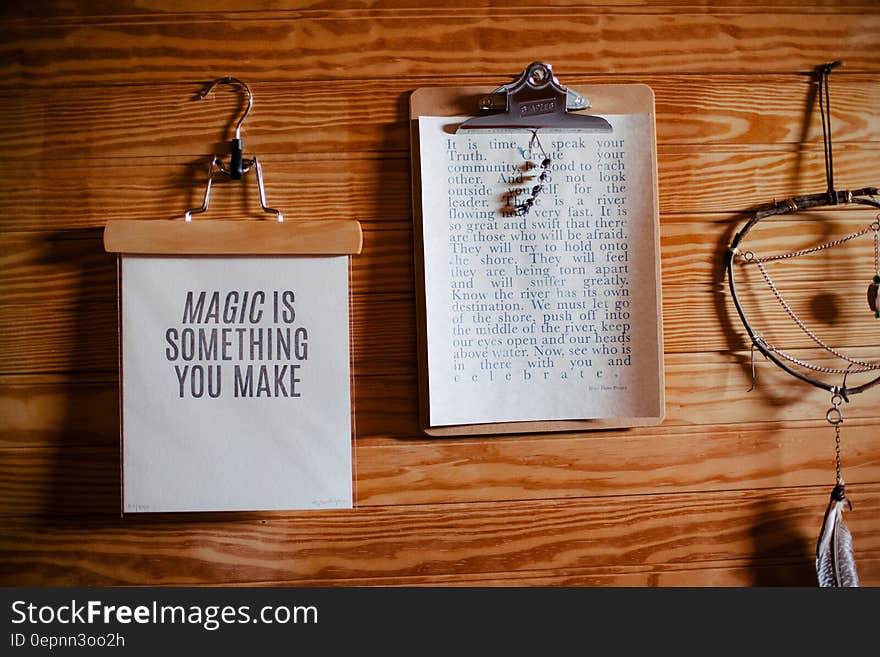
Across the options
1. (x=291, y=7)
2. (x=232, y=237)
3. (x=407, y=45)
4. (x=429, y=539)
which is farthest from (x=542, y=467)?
(x=291, y=7)

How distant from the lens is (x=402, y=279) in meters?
0.98

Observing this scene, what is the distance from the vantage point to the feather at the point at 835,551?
3.12ft

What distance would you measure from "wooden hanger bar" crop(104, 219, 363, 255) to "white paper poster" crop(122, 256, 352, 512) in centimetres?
2

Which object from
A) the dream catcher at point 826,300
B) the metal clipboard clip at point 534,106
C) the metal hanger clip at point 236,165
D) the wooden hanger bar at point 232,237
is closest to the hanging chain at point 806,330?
the dream catcher at point 826,300

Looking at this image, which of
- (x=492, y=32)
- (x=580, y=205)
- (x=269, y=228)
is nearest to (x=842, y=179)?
(x=580, y=205)

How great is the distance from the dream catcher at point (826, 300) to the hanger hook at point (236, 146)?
2.37 feet

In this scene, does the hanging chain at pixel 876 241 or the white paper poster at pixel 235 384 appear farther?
the hanging chain at pixel 876 241

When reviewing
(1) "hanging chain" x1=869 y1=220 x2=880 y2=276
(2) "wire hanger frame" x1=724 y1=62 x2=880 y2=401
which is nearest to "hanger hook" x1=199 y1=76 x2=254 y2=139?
(2) "wire hanger frame" x1=724 y1=62 x2=880 y2=401

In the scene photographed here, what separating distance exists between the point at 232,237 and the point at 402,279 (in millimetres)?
244

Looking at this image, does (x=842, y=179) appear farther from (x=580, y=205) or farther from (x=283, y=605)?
(x=283, y=605)

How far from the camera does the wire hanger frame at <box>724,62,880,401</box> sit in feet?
3.22

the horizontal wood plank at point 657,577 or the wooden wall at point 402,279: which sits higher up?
the wooden wall at point 402,279

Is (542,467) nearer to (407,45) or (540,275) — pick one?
(540,275)

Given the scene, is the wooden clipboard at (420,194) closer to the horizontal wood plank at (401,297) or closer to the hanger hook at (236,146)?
the horizontal wood plank at (401,297)
